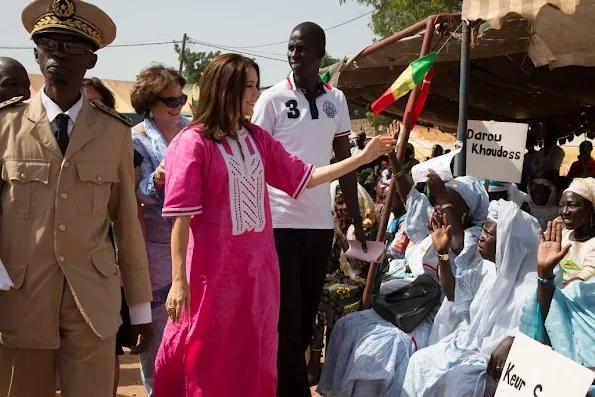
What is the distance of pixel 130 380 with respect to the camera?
575 centimetres

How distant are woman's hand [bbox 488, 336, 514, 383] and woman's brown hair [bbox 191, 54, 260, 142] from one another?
1751 mm

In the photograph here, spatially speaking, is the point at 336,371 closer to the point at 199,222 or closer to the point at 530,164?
the point at 199,222

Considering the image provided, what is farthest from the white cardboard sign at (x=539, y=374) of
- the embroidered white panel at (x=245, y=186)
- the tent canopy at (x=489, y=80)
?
the tent canopy at (x=489, y=80)

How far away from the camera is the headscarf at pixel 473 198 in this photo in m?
4.85

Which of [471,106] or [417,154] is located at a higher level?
[471,106]

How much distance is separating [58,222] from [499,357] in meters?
2.36

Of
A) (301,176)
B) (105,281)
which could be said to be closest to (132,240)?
(105,281)

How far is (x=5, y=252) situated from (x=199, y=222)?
1077 mm

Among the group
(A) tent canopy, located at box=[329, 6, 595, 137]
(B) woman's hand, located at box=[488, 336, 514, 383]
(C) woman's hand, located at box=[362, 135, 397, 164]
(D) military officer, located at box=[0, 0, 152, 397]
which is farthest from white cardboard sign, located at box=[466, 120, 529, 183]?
(D) military officer, located at box=[0, 0, 152, 397]

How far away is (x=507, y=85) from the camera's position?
9.94 metres

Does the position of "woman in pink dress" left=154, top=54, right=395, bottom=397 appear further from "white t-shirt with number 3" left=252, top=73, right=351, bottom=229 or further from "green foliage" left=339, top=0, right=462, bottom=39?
"green foliage" left=339, top=0, right=462, bottom=39

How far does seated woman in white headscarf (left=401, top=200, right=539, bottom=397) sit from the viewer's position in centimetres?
393

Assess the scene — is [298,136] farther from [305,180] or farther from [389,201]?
[389,201]

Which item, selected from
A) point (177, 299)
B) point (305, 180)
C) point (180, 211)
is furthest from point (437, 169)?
point (177, 299)
